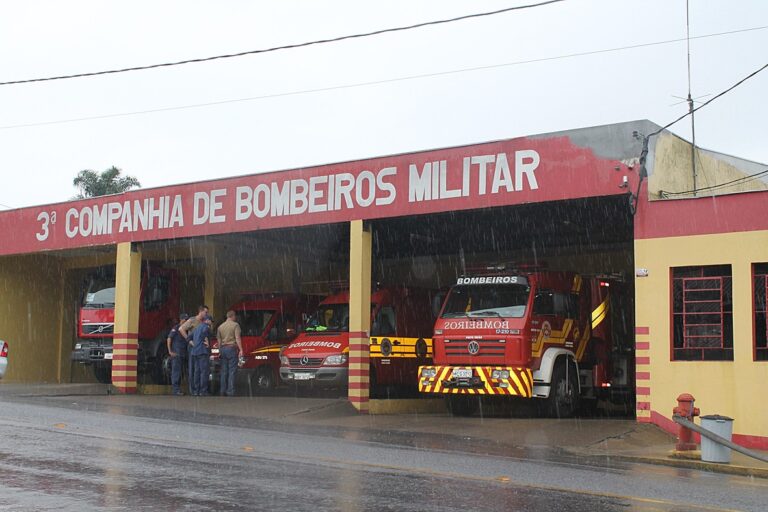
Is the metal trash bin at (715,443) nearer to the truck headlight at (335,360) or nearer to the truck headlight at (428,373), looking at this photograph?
the truck headlight at (428,373)

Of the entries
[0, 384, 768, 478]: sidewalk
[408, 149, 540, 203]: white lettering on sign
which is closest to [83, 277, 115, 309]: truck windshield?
[0, 384, 768, 478]: sidewalk

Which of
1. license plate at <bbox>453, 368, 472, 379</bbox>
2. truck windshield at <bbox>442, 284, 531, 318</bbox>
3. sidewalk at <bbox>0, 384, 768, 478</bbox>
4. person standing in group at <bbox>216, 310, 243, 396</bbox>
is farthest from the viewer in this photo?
person standing in group at <bbox>216, 310, 243, 396</bbox>

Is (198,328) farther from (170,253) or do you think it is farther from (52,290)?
(52,290)

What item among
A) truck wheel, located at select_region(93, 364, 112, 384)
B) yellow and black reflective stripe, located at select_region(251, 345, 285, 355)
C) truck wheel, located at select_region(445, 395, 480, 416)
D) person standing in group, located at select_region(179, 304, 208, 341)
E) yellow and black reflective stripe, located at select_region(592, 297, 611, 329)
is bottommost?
truck wheel, located at select_region(445, 395, 480, 416)

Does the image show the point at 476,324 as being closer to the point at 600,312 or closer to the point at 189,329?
the point at 600,312

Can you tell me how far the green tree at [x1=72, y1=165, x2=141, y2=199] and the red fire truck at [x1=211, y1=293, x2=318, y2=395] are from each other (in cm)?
4169

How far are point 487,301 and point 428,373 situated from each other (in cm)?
176

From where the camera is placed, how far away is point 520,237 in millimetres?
23969

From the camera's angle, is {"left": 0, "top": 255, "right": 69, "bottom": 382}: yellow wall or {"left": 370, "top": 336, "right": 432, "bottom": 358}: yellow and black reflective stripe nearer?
{"left": 370, "top": 336, "right": 432, "bottom": 358}: yellow and black reflective stripe

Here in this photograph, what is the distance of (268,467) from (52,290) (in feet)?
73.8

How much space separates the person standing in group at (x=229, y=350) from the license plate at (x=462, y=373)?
606 cm

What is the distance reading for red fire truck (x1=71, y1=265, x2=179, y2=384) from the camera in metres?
25.4

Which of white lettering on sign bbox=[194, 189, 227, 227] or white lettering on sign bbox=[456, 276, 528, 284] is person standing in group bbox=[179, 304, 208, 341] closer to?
white lettering on sign bbox=[194, 189, 227, 227]

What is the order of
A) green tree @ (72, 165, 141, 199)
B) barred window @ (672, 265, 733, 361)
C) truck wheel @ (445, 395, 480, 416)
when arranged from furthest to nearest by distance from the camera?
green tree @ (72, 165, 141, 199) → truck wheel @ (445, 395, 480, 416) → barred window @ (672, 265, 733, 361)
